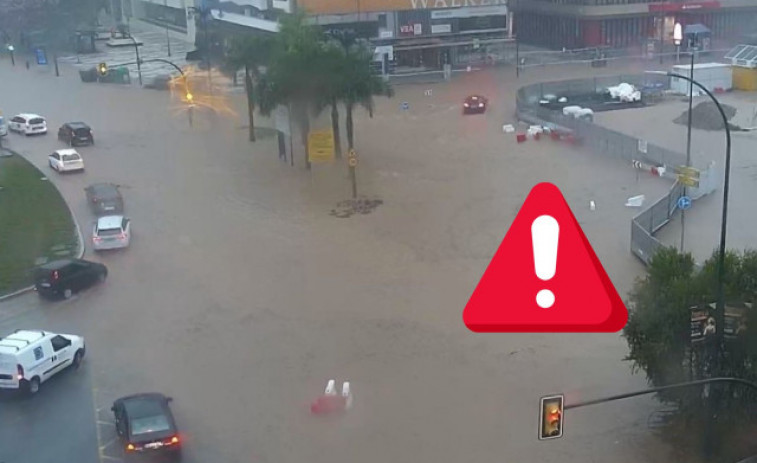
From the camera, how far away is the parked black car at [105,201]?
85.8 feet

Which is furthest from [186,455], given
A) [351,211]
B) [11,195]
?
[11,195]

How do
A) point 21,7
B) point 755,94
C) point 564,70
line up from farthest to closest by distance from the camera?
point 21,7 → point 564,70 → point 755,94

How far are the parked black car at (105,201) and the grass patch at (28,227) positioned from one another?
0.73 m

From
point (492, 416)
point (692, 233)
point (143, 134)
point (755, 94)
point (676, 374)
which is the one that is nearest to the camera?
point (676, 374)

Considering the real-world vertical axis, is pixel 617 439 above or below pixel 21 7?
below

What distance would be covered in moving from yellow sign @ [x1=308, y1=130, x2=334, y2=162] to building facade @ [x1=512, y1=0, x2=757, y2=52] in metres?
36.0

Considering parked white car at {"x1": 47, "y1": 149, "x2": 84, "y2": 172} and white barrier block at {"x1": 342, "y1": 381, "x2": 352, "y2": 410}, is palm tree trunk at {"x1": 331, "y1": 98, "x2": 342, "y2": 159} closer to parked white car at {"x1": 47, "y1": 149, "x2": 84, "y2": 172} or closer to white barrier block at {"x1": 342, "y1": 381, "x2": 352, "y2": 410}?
parked white car at {"x1": 47, "y1": 149, "x2": 84, "y2": 172}

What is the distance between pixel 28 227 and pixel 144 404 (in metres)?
12.9

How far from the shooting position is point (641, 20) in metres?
61.1

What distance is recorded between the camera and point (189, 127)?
1545 inches

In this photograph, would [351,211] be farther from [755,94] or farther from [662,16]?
[662,16]

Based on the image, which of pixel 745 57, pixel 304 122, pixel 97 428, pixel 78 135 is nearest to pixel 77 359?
pixel 97 428

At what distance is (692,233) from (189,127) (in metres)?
22.1

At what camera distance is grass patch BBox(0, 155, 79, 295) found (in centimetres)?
2183
